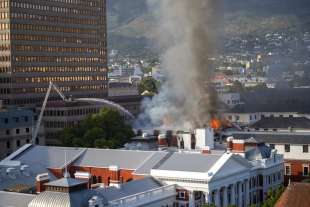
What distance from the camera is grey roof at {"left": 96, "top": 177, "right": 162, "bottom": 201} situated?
79506 mm

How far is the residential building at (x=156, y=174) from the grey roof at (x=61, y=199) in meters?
0.13

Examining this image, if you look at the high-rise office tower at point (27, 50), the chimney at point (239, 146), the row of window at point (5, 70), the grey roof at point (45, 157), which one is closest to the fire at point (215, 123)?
the chimney at point (239, 146)

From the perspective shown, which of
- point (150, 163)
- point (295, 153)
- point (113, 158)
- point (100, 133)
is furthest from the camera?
point (100, 133)

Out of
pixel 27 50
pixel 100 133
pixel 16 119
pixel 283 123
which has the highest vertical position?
pixel 27 50

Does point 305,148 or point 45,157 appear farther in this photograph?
point 305,148

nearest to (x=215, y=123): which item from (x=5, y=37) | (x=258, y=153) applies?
(x=258, y=153)

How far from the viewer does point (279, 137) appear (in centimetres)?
12312

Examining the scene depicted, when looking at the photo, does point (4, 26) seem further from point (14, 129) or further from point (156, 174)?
point (156, 174)

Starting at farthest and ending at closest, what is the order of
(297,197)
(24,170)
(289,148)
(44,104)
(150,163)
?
(44,104), (289,148), (24,170), (150,163), (297,197)

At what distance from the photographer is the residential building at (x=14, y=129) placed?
138625 mm

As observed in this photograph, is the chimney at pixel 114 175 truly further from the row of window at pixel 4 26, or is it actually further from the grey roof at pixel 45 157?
the row of window at pixel 4 26

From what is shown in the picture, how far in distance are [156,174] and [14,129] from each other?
57969mm

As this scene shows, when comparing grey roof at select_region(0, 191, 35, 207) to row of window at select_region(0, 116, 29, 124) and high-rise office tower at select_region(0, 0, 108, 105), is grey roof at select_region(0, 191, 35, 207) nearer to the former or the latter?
row of window at select_region(0, 116, 29, 124)

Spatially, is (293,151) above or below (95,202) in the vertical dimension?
below
